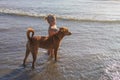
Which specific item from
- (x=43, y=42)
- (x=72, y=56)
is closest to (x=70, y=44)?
(x=72, y=56)

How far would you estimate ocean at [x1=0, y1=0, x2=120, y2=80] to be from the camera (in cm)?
629

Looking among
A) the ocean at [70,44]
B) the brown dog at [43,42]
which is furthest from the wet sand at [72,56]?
the brown dog at [43,42]

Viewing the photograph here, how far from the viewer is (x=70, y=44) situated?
8.52m

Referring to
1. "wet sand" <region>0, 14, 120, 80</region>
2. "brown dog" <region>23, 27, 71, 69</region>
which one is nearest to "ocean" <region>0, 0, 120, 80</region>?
"wet sand" <region>0, 14, 120, 80</region>

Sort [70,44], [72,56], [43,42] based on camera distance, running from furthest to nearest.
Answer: [70,44]
[72,56]
[43,42]

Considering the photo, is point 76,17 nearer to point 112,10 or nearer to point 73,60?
point 112,10

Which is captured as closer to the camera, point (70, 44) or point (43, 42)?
point (43, 42)

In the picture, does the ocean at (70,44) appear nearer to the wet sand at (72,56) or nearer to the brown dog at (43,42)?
the wet sand at (72,56)

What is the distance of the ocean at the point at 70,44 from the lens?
629 cm

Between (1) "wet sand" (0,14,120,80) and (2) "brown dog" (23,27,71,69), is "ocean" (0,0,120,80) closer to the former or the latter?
(1) "wet sand" (0,14,120,80)

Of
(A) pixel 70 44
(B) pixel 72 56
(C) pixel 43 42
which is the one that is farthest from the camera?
(A) pixel 70 44

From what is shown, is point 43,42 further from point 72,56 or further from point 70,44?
point 70,44

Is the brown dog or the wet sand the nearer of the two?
the wet sand

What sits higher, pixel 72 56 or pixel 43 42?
pixel 43 42
